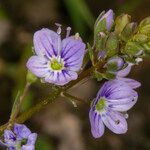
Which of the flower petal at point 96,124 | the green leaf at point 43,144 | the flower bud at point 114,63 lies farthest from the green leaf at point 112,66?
the green leaf at point 43,144

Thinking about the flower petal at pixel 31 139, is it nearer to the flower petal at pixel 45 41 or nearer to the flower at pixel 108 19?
the flower petal at pixel 45 41

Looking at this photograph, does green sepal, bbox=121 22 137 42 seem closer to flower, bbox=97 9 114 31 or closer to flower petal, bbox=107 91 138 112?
flower, bbox=97 9 114 31

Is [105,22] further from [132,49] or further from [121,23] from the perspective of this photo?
[132,49]

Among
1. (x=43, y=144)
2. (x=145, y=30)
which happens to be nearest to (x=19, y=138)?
(x=145, y=30)

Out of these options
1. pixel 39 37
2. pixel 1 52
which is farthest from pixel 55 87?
pixel 1 52

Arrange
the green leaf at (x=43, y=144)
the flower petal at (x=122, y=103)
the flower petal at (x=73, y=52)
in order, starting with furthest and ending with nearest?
the green leaf at (x=43, y=144)
the flower petal at (x=122, y=103)
the flower petal at (x=73, y=52)


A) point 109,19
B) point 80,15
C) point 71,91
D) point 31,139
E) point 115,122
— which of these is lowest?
point 71,91
